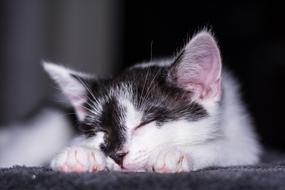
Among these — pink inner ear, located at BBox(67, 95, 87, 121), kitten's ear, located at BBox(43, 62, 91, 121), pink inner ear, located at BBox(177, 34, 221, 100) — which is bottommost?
pink inner ear, located at BBox(67, 95, 87, 121)

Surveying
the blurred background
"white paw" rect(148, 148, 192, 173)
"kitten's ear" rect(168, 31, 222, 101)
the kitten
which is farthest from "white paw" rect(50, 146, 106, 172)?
the blurred background

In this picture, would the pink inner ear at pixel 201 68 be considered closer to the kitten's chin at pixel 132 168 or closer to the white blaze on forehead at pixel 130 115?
the white blaze on forehead at pixel 130 115

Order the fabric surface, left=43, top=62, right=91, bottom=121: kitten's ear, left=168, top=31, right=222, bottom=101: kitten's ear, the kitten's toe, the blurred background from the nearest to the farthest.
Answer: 1. the fabric surface
2. the kitten's toe
3. left=168, top=31, right=222, bottom=101: kitten's ear
4. left=43, top=62, right=91, bottom=121: kitten's ear
5. the blurred background

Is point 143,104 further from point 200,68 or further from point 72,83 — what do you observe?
point 72,83

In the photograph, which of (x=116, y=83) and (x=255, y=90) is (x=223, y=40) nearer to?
(x=255, y=90)

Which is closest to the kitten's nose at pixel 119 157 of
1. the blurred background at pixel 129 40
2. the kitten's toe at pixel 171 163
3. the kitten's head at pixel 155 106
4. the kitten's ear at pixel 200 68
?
the kitten's head at pixel 155 106

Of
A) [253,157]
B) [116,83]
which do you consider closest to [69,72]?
[116,83]

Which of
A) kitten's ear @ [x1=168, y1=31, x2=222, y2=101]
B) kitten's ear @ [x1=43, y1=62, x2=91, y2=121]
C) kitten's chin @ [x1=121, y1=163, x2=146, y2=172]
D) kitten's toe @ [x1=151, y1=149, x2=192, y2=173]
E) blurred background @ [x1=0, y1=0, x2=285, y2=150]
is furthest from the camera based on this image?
blurred background @ [x1=0, y1=0, x2=285, y2=150]

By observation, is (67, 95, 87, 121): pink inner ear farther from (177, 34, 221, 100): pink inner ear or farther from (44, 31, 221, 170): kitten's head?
(177, 34, 221, 100): pink inner ear
